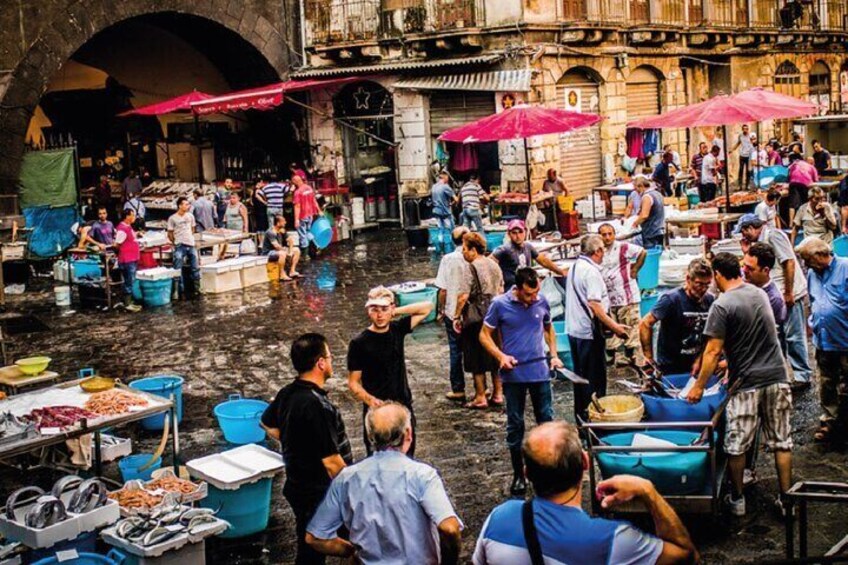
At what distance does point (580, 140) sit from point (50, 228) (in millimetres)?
12739

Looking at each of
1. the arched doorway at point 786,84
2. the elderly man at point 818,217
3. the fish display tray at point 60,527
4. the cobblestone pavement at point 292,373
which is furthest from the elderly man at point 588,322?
the arched doorway at point 786,84

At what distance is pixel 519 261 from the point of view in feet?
36.7

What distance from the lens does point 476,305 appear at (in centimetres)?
1010

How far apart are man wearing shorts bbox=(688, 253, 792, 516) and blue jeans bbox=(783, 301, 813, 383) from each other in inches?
131

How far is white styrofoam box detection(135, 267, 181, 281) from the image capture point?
16.9 metres

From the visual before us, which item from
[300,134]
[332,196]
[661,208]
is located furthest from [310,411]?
[300,134]

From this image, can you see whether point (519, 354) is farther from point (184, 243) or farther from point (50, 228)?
point (50, 228)

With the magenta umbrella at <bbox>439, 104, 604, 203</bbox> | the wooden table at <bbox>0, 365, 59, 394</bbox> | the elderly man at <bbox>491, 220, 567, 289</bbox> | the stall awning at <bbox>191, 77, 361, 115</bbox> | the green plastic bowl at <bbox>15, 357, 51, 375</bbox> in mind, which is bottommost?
the wooden table at <bbox>0, 365, 59, 394</bbox>

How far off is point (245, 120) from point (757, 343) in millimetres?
23751

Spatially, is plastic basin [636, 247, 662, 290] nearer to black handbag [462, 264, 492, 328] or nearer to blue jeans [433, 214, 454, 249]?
black handbag [462, 264, 492, 328]

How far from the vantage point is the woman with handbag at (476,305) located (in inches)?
392

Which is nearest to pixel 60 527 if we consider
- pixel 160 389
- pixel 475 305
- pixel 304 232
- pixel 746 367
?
pixel 160 389

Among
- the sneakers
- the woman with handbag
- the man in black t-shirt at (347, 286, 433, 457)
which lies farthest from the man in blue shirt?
the sneakers

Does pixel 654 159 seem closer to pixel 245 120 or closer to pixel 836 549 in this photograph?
pixel 245 120
